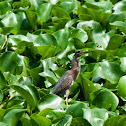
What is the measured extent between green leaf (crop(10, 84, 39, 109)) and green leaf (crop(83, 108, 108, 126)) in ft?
1.94

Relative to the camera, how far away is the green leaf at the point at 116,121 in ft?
14.4

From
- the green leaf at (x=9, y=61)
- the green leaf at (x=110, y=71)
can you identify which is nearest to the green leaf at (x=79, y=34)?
the green leaf at (x=110, y=71)

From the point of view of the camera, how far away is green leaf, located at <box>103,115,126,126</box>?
438 cm

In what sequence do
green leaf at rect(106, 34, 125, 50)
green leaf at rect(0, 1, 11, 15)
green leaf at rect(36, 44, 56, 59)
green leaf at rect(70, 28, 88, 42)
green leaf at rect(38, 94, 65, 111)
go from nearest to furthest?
green leaf at rect(38, 94, 65, 111), green leaf at rect(36, 44, 56, 59), green leaf at rect(106, 34, 125, 50), green leaf at rect(70, 28, 88, 42), green leaf at rect(0, 1, 11, 15)

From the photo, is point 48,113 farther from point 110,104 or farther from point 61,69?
point 61,69

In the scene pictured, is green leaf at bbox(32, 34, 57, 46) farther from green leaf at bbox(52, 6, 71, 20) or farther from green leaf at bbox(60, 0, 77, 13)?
green leaf at bbox(60, 0, 77, 13)

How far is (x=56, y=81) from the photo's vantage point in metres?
5.57

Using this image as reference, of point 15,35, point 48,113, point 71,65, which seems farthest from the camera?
point 15,35

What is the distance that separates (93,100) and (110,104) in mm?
185

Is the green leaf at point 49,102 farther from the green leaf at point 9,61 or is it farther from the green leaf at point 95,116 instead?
the green leaf at point 9,61

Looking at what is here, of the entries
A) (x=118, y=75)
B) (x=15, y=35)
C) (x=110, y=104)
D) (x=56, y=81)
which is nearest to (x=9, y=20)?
(x=15, y=35)

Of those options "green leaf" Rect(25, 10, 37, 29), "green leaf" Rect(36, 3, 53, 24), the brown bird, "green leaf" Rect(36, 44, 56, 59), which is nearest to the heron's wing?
the brown bird

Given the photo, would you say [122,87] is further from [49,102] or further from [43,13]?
[43,13]

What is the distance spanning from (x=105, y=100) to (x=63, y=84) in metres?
0.78
